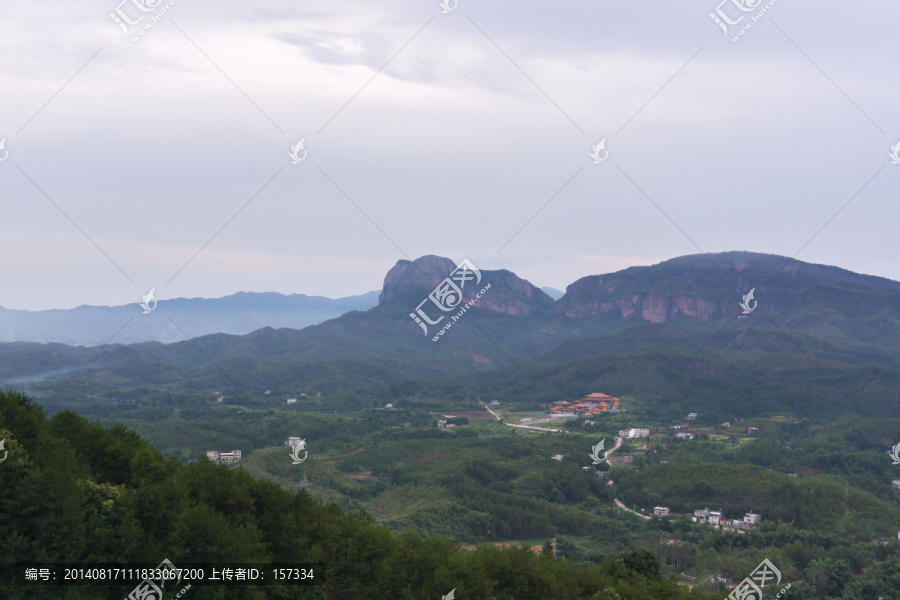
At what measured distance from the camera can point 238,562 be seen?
53.8ft

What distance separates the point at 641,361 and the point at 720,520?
256 feet

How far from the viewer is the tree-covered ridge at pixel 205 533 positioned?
16344 mm

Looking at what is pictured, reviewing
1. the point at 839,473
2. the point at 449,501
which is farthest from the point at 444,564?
the point at 839,473

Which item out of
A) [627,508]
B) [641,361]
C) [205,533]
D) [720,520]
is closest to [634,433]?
[627,508]

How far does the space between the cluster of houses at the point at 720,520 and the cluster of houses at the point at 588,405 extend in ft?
175

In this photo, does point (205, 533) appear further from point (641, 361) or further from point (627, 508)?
point (641, 361)

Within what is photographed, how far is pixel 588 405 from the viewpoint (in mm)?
109562

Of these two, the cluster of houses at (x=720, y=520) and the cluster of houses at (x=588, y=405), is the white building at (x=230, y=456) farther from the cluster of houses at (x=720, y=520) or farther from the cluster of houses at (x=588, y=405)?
the cluster of houses at (x=588, y=405)

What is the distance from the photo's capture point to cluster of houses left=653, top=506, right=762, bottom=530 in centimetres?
4572

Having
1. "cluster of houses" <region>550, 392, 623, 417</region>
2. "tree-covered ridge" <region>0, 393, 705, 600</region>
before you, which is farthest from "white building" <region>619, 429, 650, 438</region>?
"tree-covered ridge" <region>0, 393, 705, 600</region>

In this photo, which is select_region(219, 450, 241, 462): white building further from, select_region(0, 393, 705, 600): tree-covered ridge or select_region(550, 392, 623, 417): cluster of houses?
select_region(550, 392, 623, 417): cluster of houses

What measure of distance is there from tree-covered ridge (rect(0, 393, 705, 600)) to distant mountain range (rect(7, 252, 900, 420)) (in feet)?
194

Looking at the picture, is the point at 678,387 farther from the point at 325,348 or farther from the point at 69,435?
the point at 69,435

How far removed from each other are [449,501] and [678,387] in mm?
75707
